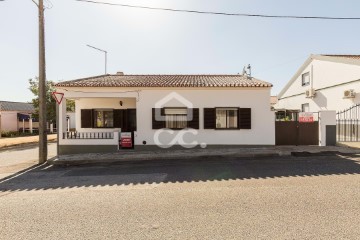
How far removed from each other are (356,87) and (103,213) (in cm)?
1775

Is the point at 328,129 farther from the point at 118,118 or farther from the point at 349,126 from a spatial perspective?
the point at 118,118

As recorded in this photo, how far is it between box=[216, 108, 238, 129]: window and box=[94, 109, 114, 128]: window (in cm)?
637

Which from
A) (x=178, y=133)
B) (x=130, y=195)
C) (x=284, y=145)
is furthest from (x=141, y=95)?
(x=284, y=145)

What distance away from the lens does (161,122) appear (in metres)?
12.8

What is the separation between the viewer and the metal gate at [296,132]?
1367 cm

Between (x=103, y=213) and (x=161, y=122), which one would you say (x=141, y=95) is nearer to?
(x=161, y=122)

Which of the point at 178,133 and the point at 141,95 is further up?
the point at 141,95

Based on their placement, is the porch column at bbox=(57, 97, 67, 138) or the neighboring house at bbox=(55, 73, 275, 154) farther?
the neighboring house at bbox=(55, 73, 275, 154)

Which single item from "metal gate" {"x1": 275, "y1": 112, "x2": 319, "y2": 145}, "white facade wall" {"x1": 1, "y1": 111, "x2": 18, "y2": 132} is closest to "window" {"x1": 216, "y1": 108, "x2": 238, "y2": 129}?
"metal gate" {"x1": 275, "y1": 112, "x2": 319, "y2": 145}

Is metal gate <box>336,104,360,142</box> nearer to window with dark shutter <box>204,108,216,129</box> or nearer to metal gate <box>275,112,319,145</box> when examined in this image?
metal gate <box>275,112,319,145</box>

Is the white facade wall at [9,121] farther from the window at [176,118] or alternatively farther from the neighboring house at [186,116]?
the window at [176,118]

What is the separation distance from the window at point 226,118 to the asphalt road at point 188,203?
4478 millimetres

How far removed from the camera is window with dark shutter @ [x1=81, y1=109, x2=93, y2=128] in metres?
14.0

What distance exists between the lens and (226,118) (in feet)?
42.8
